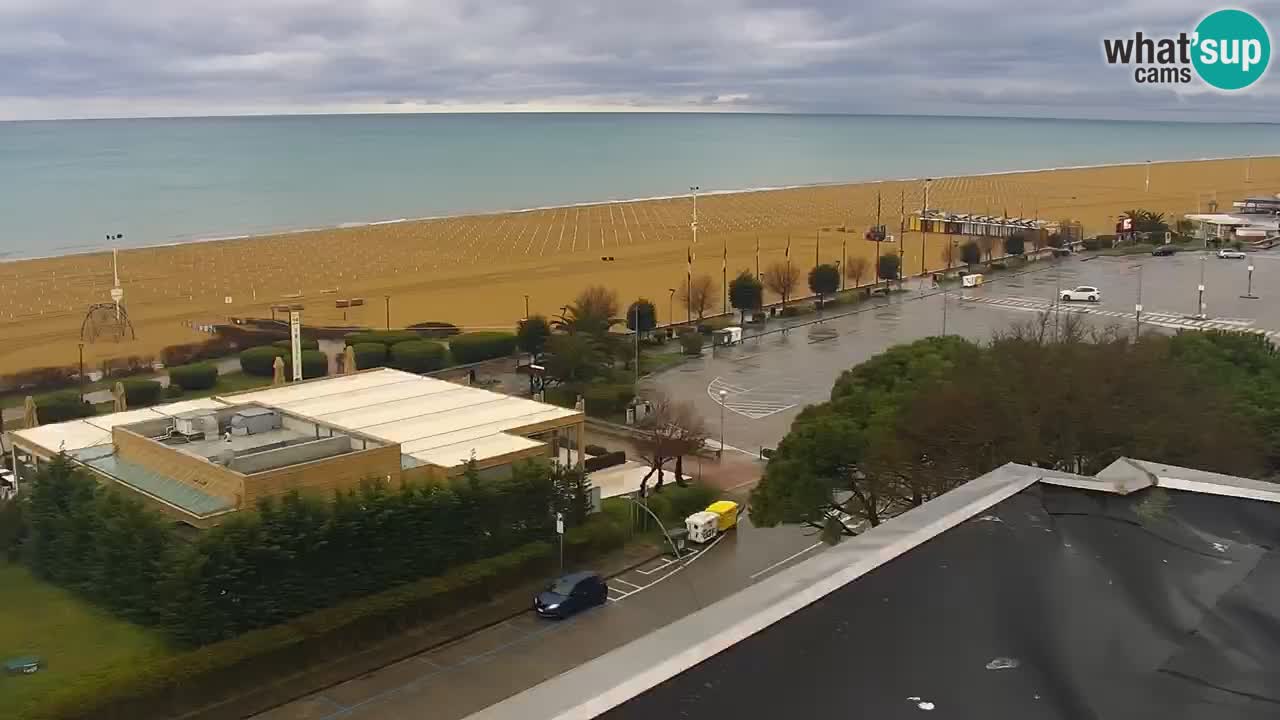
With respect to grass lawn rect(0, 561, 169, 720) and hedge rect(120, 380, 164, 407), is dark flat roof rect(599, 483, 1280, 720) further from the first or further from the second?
hedge rect(120, 380, 164, 407)

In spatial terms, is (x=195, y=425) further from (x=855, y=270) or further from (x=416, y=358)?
(x=855, y=270)

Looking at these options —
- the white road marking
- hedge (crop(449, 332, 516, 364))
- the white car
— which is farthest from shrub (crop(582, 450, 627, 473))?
the white car

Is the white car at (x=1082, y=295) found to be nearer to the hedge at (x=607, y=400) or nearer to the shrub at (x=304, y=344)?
the hedge at (x=607, y=400)

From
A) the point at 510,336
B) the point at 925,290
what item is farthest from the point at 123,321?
the point at 925,290

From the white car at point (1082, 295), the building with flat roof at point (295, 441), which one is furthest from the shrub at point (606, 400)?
the white car at point (1082, 295)

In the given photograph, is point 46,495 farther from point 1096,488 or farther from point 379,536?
point 1096,488

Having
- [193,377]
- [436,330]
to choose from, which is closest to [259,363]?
[193,377]
